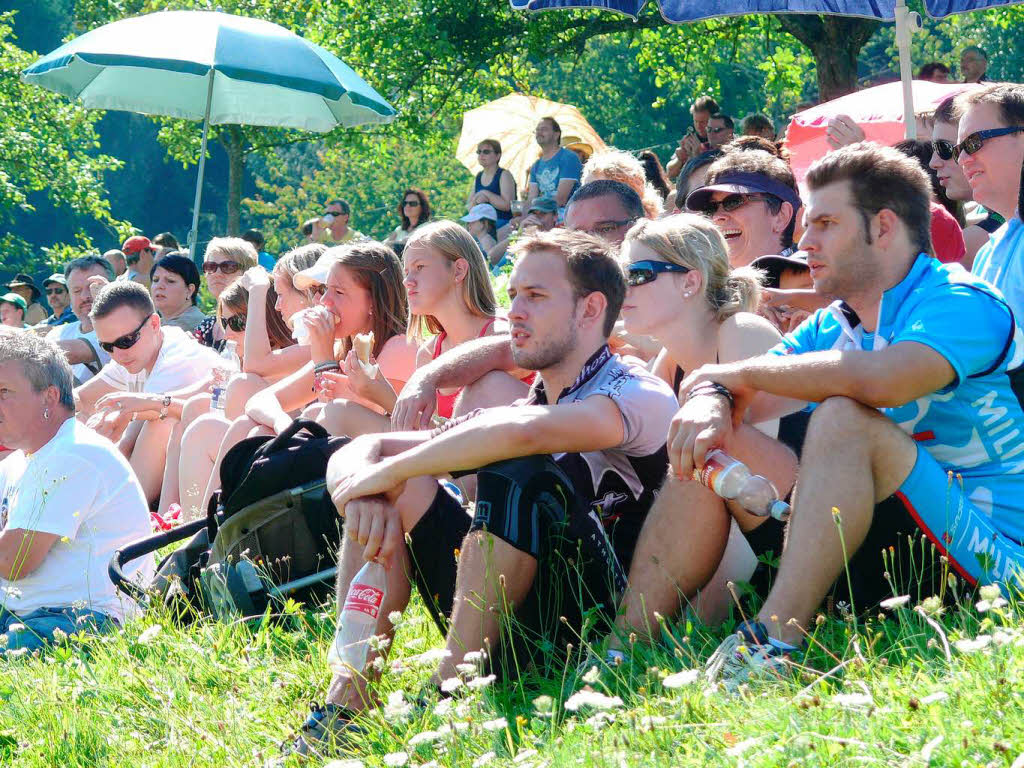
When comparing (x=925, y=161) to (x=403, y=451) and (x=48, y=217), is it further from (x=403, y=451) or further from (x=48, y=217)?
(x=48, y=217)

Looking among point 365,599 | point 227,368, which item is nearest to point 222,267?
point 227,368

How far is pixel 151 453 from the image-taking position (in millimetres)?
8383

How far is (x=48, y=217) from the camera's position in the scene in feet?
162

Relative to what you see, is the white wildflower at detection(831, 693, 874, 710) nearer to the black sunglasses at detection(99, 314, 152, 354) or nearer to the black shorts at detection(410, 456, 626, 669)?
the black shorts at detection(410, 456, 626, 669)

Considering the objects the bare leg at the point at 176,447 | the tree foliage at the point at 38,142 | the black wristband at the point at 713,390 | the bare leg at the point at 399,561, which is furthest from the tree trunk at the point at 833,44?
the tree foliage at the point at 38,142

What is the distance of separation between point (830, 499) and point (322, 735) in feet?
5.24

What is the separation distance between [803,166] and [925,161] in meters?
3.16

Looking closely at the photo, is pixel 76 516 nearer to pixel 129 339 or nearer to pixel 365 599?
pixel 365 599

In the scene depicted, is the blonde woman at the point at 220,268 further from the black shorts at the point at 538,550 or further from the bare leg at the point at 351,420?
the black shorts at the point at 538,550

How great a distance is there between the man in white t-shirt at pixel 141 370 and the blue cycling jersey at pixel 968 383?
5683 mm

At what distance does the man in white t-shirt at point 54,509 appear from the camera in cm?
538

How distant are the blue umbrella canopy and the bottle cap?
7399 millimetres

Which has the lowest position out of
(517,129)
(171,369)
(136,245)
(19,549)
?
(19,549)

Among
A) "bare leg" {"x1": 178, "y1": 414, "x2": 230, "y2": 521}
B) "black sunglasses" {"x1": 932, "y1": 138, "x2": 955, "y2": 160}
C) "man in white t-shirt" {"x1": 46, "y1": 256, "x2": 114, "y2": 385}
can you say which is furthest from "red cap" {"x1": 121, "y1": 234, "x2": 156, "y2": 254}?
"black sunglasses" {"x1": 932, "y1": 138, "x2": 955, "y2": 160}
